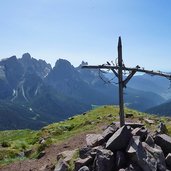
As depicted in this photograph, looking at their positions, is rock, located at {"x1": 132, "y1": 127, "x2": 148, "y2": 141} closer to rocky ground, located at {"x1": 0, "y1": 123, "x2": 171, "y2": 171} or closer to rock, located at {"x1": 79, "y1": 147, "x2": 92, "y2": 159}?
rocky ground, located at {"x1": 0, "y1": 123, "x2": 171, "y2": 171}

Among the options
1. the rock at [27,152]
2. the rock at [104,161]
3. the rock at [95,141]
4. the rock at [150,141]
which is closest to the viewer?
the rock at [104,161]

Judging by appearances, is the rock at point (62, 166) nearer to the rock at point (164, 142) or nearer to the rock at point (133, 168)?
the rock at point (133, 168)

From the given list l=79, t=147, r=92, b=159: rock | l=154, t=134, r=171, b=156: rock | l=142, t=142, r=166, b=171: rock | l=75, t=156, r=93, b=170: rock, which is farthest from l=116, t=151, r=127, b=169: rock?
l=154, t=134, r=171, b=156: rock

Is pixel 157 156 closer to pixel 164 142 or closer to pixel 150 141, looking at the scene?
pixel 150 141

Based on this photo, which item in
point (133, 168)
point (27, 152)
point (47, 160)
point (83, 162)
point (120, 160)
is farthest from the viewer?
point (27, 152)

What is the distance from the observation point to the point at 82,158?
25891mm

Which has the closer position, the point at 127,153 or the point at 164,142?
the point at 127,153

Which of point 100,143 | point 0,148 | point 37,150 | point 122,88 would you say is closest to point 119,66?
point 122,88

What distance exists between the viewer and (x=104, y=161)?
23.3m

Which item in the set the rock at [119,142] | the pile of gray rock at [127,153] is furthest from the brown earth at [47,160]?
the rock at [119,142]

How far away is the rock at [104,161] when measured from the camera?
23.3m

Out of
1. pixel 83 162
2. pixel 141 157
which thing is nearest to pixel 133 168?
pixel 141 157

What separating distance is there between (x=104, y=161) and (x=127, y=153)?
1.54 metres

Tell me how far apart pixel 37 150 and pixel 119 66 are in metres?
13.7
